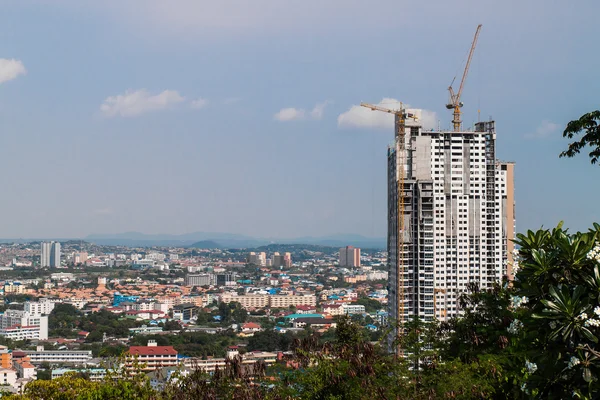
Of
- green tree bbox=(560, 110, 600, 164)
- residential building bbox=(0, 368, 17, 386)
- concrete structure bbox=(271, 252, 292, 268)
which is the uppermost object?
green tree bbox=(560, 110, 600, 164)

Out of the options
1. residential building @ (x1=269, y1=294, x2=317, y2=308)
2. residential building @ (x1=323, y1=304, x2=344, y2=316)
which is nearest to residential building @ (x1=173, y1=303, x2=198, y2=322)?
residential building @ (x1=269, y1=294, x2=317, y2=308)

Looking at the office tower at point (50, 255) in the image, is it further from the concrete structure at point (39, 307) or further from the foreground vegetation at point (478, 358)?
the foreground vegetation at point (478, 358)

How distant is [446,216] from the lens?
16.9 m

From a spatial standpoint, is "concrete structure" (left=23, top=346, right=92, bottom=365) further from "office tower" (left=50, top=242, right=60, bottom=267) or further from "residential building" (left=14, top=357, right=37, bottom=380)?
"office tower" (left=50, top=242, right=60, bottom=267)

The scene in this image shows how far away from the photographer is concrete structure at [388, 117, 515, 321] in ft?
55.0

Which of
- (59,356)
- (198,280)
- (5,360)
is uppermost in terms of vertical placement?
(198,280)

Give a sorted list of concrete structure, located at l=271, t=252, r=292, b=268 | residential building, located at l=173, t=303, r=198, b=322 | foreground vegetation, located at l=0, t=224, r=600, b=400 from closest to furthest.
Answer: foreground vegetation, located at l=0, t=224, r=600, b=400, residential building, located at l=173, t=303, r=198, b=322, concrete structure, located at l=271, t=252, r=292, b=268

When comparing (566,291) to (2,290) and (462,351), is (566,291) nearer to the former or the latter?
(462,351)

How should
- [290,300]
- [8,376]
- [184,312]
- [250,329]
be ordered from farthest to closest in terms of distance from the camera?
1. [290,300]
2. [184,312]
3. [250,329]
4. [8,376]

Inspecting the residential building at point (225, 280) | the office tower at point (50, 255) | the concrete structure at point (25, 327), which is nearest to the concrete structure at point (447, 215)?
the concrete structure at point (25, 327)

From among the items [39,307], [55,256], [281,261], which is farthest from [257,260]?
[39,307]

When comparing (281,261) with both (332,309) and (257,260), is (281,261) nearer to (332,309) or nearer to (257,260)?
(257,260)

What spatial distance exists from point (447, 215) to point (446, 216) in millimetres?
32

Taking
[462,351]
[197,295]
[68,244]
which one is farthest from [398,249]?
[68,244]
